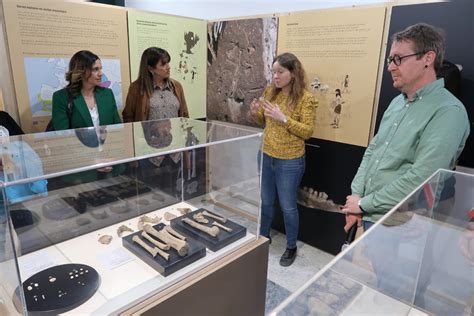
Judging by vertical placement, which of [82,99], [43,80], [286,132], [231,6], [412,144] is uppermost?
[231,6]

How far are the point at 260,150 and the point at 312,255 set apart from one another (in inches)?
72.0

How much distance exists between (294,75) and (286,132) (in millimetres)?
476

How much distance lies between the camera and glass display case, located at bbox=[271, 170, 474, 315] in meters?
1.18

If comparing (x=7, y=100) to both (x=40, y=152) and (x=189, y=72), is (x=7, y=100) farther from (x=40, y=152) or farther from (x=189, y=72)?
(x=189, y=72)

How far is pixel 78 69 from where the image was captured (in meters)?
2.47

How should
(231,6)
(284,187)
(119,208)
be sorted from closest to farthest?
(119,208) < (284,187) < (231,6)

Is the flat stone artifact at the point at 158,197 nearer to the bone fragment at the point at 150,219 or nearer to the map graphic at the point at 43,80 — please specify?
Result: the bone fragment at the point at 150,219

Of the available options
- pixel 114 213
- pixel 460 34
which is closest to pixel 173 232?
pixel 114 213

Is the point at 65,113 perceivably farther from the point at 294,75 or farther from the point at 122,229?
the point at 294,75

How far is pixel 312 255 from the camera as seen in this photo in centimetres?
326

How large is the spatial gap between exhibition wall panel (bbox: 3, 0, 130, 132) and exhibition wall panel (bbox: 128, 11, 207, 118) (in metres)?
0.19

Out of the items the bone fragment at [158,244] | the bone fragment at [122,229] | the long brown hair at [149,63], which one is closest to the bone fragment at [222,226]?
the bone fragment at [158,244]

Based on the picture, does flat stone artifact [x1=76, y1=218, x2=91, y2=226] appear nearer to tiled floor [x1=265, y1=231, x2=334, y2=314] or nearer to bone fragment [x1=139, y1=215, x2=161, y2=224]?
bone fragment [x1=139, y1=215, x2=161, y2=224]

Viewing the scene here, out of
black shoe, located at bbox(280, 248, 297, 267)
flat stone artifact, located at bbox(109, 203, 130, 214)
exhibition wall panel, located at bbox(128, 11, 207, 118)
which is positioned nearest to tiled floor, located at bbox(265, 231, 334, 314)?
black shoe, located at bbox(280, 248, 297, 267)
